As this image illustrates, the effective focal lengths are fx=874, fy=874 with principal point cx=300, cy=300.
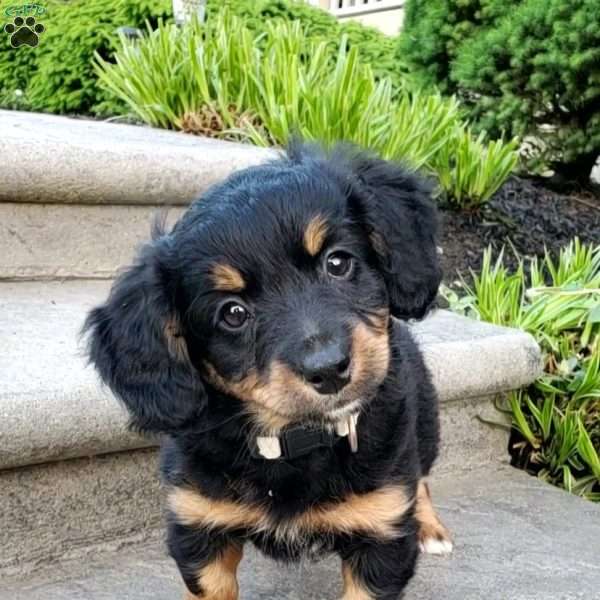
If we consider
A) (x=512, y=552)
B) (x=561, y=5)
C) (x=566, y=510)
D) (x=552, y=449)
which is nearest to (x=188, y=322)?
(x=512, y=552)

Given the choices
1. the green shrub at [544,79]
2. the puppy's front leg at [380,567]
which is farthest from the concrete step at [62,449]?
the green shrub at [544,79]

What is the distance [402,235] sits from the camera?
1954 mm

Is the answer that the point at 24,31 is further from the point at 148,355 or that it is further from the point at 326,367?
the point at 326,367

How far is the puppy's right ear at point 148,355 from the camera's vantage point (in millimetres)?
1777

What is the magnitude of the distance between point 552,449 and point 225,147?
1762mm

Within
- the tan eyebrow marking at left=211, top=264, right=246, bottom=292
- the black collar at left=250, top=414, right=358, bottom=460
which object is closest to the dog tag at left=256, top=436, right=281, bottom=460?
the black collar at left=250, top=414, right=358, bottom=460

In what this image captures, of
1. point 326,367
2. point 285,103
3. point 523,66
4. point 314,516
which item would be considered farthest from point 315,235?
point 523,66

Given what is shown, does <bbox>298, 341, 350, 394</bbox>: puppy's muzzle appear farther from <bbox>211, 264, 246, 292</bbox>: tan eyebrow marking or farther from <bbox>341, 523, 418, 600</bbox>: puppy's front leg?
<bbox>341, 523, 418, 600</bbox>: puppy's front leg

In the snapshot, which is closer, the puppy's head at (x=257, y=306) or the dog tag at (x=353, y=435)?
the puppy's head at (x=257, y=306)

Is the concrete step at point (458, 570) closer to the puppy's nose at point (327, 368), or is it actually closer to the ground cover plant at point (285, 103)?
the puppy's nose at point (327, 368)

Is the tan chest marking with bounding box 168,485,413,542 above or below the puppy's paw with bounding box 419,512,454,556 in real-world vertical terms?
above

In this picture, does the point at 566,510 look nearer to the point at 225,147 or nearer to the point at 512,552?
the point at 512,552

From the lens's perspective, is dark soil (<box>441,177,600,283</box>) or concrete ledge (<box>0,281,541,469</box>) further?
dark soil (<box>441,177,600,283</box>)

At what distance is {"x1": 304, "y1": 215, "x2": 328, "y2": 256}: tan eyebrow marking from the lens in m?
1.78
